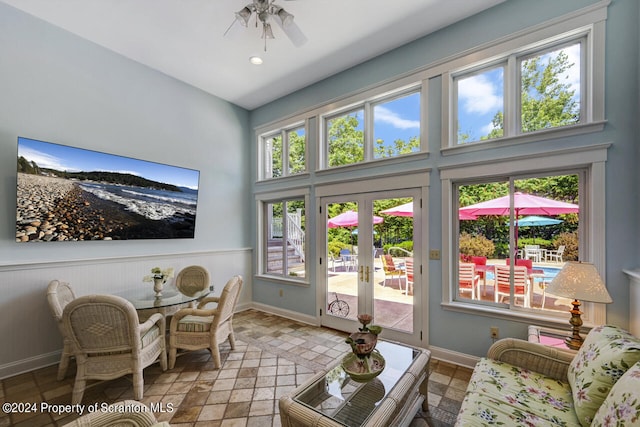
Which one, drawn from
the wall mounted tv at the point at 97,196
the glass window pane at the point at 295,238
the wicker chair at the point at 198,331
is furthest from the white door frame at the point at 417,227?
the wall mounted tv at the point at 97,196

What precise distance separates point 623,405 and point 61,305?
14.2 ft

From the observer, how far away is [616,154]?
2.41m

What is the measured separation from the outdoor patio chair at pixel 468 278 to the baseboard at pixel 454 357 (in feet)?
2.16

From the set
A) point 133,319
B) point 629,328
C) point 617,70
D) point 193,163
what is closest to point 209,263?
point 193,163

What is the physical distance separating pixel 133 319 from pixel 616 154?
4434 mm

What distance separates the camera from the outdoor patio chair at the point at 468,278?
10.5ft

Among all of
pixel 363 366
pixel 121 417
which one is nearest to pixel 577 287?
pixel 363 366

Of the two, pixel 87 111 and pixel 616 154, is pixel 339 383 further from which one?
pixel 87 111

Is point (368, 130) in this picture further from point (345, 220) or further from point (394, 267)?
point (394, 267)

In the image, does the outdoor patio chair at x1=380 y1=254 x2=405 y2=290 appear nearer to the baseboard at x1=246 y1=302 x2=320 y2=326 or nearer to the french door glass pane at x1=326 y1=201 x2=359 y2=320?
the french door glass pane at x1=326 y1=201 x2=359 y2=320

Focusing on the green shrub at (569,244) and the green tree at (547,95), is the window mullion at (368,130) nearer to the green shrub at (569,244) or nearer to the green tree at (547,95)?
the green tree at (547,95)

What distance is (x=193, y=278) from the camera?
4016 millimetres

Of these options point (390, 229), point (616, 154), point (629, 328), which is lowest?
point (629, 328)

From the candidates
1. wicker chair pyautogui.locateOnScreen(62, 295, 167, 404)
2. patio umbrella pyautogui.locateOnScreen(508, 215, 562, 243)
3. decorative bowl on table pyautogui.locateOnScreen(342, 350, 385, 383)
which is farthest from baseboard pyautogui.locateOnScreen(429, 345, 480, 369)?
wicker chair pyautogui.locateOnScreen(62, 295, 167, 404)
